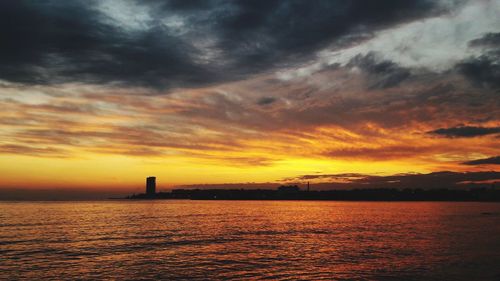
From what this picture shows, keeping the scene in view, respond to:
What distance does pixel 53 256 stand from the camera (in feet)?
173

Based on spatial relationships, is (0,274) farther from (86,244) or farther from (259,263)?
(259,263)

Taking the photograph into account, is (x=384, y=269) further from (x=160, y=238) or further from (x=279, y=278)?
(x=160, y=238)

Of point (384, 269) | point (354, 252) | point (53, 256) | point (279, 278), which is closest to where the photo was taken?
point (279, 278)

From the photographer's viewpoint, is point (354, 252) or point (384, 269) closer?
point (384, 269)

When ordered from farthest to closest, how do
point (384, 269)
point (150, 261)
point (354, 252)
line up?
point (354, 252) < point (150, 261) < point (384, 269)

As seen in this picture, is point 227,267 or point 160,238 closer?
point 227,267

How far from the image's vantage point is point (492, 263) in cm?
4988

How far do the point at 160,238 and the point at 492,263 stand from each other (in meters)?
52.3

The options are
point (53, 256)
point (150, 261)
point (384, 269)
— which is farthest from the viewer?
point (53, 256)

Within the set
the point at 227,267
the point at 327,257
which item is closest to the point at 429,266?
the point at 327,257

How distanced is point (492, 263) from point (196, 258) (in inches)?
1462

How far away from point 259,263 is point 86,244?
31.8 meters

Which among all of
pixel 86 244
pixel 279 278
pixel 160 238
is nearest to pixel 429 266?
pixel 279 278

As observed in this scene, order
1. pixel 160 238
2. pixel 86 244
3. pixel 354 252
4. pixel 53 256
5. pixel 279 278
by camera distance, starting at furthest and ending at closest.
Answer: pixel 160 238, pixel 86 244, pixel 354 252, pixel 53 256, pixel 279 278
